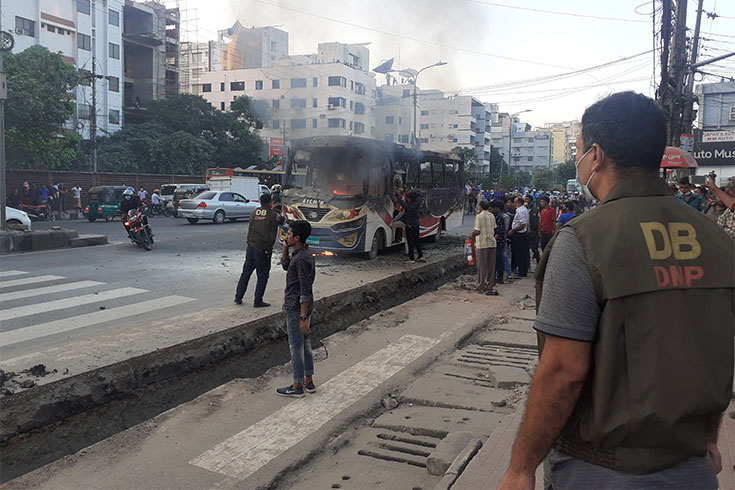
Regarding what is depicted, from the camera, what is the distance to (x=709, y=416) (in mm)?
1602

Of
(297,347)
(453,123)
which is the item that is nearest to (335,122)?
(297,347)

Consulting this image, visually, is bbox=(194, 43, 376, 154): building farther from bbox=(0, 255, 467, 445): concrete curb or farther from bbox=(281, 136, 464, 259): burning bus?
bbox=(0, 255, 467, 445): concrete curb

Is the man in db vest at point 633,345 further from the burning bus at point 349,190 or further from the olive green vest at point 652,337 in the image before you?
the burning bus at point 349,190

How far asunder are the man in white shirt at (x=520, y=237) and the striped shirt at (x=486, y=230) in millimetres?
1819

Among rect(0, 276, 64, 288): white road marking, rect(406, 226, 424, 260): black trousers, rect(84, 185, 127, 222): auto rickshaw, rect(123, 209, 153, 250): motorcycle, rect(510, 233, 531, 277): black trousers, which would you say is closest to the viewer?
rect(0, 276, 64, 288): white road marking

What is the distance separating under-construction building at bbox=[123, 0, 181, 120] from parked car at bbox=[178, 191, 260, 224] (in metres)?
31.1

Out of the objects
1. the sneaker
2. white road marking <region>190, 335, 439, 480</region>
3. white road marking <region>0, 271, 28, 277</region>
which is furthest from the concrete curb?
white road marking <region>0, 271, 28, 277</region>

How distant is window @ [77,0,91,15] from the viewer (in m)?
44.8

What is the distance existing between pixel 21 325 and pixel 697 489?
818 centimetres

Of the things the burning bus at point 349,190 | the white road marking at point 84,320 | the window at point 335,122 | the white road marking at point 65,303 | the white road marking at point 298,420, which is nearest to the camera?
the white road marking at point 298,420

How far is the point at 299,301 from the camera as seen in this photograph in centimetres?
566

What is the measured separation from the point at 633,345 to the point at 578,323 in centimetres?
14

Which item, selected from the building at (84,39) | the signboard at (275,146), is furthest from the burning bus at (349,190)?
the signboard at (275,146)

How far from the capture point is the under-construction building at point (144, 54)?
53250mm
